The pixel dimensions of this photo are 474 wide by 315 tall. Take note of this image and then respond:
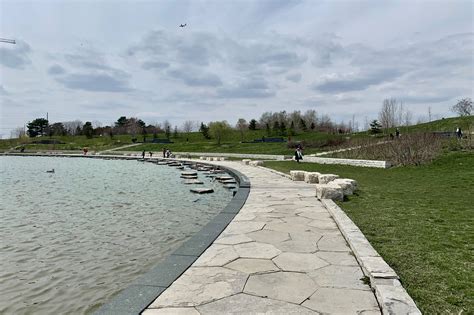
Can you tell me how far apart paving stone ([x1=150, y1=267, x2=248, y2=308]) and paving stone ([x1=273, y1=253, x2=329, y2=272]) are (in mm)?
548

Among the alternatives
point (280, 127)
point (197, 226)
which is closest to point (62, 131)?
point (280, 127)

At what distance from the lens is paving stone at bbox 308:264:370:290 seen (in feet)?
11.1

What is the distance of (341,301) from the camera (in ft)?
10.00

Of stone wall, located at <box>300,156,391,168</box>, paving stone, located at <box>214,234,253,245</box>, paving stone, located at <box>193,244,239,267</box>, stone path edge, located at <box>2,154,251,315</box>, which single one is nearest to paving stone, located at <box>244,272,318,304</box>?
paving stone, located at <box>193,244,239,267</box>

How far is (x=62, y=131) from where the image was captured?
101000 mm

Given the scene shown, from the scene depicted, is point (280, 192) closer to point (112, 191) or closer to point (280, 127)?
point (112, 191)

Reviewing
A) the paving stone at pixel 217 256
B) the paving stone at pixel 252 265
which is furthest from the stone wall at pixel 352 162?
the paving stone at pixel 252 265

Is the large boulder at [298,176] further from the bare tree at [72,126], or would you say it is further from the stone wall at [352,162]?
the bare tree at [72,126]

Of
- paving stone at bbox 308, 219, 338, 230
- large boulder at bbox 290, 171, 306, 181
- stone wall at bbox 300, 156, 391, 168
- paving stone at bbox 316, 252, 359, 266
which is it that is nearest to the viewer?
paving stone at bbox 316, 252, 359, 266

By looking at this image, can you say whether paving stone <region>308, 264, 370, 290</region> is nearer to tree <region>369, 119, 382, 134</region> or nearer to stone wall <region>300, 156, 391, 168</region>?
stone wall <region>300, 156, 391, 168</region>

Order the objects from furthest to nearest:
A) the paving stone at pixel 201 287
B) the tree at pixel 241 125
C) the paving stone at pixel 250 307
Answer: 1. the tree at pixel 241 125
2. the paving stone at pixel 201 287
3. the paving stone at pixel 250 307

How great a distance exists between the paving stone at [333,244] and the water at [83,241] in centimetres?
254

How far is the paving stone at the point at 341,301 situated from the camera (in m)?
2.89

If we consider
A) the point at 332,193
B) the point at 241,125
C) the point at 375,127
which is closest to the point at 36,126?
the point at 241,125
